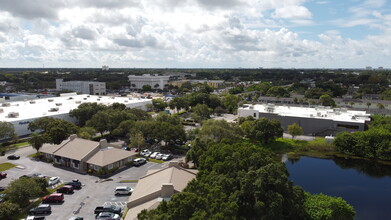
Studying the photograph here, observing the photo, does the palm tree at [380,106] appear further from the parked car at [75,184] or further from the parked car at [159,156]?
the parked car at [75,184]

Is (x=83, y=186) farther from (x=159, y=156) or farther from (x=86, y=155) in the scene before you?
(x=159, y=156)

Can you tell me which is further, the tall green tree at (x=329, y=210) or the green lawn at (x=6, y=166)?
the green lawn at (x=6, y=166)

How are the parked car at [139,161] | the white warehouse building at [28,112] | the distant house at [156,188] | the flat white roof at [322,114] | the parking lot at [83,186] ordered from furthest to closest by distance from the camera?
the flat white roof at [322,114] → the white warehouse building at [28,112] → the parked car at [139,161] → the parking lot at [83,186] → the distant house at [156,188]

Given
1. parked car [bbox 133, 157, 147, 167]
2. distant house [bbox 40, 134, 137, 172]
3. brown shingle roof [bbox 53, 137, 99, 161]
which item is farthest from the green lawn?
parked car [bbox 133, 157, 147, 167]

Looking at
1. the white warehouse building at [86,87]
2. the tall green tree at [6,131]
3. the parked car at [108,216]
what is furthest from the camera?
the white warehouse building at [86,87]

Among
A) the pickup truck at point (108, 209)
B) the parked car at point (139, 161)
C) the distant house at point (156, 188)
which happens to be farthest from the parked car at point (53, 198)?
the parked car at point (139, 161)

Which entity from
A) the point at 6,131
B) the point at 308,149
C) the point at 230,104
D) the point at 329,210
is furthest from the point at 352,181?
the point at 6,131

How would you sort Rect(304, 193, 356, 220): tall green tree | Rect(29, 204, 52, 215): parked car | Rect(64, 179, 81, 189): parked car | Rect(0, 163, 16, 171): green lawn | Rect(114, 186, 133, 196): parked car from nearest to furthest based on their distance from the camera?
Rect(304, 193, 356, 220): tall green tree
Rect(29, 204, 52, 215): parked car
Rect(114, 186, 133, 196): parked car
Rect(64, 179, 81, 189): parked car
Rect(0, 163, 16, 171): green lawn

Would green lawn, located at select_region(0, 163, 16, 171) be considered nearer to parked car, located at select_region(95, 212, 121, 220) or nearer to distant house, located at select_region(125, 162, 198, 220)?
parked car, located at select_region(95, 212, 121, 220)
